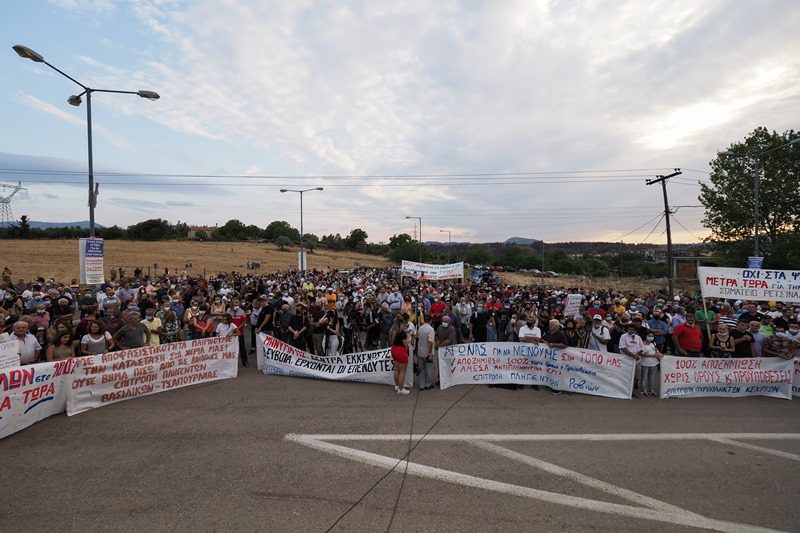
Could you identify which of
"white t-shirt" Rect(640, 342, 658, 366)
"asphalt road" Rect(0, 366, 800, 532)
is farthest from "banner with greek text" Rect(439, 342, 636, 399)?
"asphalt road" Rect(0, 366, 800, 532)

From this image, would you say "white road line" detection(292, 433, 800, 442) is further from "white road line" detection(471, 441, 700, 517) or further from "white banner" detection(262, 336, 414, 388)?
"white banner" detection(262, 336, 414, 388)

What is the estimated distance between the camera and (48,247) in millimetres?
59875

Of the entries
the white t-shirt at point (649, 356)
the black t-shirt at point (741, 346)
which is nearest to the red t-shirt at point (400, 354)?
the white t-shirt at point (649, 356)

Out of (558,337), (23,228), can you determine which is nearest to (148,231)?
(23,228)

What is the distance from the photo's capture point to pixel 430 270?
25594 mm

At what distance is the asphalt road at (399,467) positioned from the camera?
4.29 m

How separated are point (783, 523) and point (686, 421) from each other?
3.04 meters

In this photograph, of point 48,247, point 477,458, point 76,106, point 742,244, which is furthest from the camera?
point 48,247

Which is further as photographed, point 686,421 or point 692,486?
point 686,421

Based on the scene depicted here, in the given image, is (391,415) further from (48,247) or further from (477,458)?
(48,247)

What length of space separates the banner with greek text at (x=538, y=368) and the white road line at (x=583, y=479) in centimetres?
287

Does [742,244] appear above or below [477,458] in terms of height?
above

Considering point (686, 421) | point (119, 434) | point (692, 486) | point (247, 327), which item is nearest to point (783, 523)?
point (692, 486)

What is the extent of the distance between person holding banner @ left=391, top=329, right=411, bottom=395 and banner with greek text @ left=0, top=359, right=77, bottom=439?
5513 millimetres
